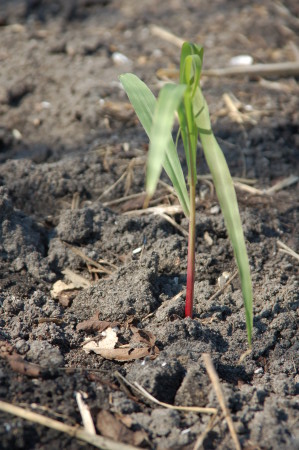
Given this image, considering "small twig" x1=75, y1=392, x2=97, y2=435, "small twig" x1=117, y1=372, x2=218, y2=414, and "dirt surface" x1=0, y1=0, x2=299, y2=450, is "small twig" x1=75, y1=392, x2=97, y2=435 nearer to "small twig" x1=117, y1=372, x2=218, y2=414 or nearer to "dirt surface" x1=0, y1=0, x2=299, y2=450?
"dirt surface" x1=0, y1=0, x2=299, y2=450

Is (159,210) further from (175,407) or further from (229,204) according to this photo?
(175,407)

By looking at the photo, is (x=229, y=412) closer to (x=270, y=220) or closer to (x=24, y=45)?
(x=270, y=220)

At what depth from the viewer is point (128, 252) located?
2.11 m

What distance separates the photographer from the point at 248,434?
56.6 inches

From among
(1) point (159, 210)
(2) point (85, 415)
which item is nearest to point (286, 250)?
(1) point (159, 210)

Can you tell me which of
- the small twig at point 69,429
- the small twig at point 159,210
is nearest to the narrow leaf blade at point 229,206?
the small twig at point 69,429

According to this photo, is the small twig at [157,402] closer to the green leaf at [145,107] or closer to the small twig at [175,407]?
the small twig at [175,407]

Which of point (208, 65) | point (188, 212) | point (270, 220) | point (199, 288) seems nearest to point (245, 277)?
point (188, 212)

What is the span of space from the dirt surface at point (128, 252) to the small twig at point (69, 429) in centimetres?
2

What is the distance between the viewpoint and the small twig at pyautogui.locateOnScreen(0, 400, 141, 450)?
1.37 metres

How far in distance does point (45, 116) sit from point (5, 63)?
60 centimetres

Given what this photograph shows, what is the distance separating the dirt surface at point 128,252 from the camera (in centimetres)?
149

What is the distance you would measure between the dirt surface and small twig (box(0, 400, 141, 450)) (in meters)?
0.02

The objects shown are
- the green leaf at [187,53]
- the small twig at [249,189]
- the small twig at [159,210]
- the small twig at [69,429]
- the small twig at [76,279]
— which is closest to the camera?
the small twig at [69,429]
